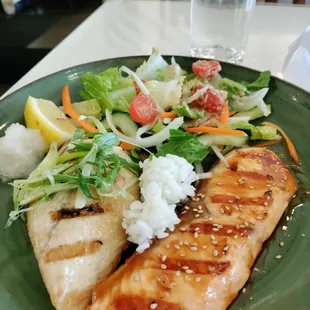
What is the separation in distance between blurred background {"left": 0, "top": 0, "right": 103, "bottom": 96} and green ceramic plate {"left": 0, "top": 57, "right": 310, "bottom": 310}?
5.77 feet

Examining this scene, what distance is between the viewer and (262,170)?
4.99ft

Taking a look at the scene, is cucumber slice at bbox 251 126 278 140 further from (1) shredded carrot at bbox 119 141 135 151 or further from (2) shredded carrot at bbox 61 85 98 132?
(2) shredded carrot at bbox 61 85 98 132

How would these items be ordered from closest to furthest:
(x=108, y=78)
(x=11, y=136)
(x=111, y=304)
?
(x=111, y=304) → (x=11, y=136) → (x=108, y=78)

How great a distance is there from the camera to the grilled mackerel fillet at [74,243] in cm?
118

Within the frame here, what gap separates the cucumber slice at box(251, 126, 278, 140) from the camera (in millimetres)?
1739

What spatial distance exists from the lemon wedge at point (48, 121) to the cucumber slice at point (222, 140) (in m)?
0.57

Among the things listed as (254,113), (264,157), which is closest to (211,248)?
(264,157)

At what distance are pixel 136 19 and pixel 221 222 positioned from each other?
215 centimetres

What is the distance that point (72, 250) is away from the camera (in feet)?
4.08

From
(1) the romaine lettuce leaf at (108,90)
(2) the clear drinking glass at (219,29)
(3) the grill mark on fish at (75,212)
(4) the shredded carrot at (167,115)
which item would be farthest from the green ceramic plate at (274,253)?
(2) the clear drinking glass at (219,29)

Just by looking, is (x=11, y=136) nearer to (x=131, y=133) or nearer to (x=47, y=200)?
(x=47, y=200)

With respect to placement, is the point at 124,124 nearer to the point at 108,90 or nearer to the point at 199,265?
the point at 108,90

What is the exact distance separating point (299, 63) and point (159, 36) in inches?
39.4

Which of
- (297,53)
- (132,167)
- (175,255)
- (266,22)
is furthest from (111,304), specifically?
(266,22)
